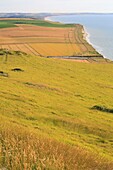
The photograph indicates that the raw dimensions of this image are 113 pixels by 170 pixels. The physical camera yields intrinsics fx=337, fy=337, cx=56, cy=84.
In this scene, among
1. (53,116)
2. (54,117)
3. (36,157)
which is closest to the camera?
(36,157)

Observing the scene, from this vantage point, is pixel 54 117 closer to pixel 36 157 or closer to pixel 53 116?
pixel 53 116

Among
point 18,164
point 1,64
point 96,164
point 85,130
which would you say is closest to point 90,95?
point 85,130

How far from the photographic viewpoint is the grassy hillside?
9.96 m

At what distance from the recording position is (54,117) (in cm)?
2303

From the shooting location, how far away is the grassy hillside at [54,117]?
9963 mm

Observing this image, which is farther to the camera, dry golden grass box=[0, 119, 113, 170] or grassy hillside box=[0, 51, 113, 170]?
grassy hillside box=[0, 51, 113, 170]

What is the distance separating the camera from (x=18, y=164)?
891cm

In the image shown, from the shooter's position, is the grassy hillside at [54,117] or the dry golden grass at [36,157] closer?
the dry golden grass at [36,157]

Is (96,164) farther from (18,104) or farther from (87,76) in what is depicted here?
(87,76)

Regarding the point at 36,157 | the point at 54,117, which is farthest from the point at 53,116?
the point at 36,157

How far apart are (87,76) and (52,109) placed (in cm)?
2492

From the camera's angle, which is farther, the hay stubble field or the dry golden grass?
the hay stubble field

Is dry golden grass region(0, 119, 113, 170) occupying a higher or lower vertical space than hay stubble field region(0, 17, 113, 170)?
higher

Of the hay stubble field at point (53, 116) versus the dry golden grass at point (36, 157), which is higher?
the dry golden grass at point (36, 157)
